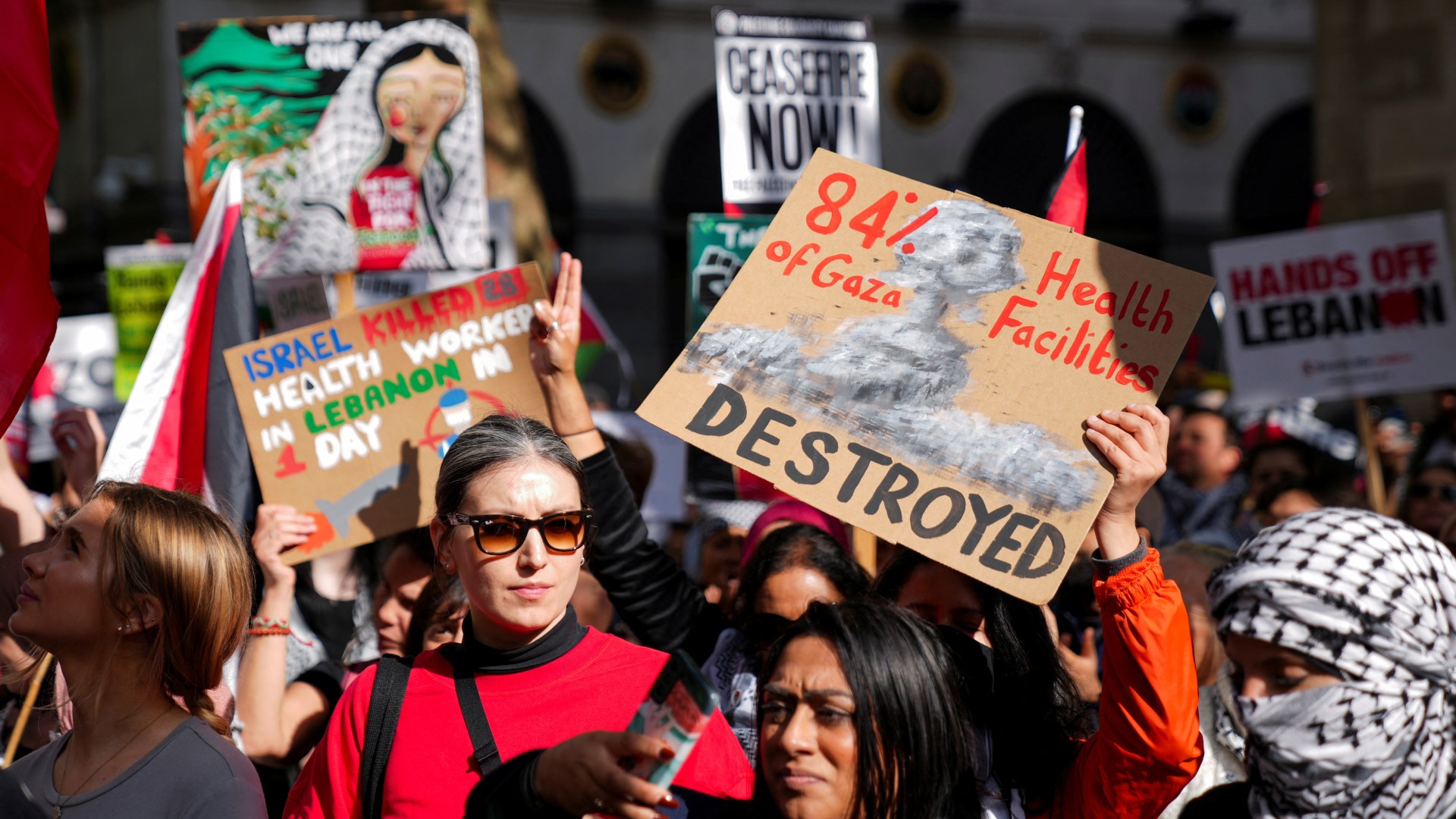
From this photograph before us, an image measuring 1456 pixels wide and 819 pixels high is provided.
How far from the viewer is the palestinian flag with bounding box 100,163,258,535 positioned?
3.67m

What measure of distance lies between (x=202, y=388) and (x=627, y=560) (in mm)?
1455

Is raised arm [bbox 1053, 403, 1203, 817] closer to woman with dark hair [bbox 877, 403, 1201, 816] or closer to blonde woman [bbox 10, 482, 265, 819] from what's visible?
woman with dark hair [bbox 877, 403, 1201, 816]

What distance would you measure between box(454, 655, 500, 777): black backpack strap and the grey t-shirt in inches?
14.4

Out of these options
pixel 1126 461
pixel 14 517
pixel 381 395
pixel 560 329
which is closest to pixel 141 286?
pixel 14 517

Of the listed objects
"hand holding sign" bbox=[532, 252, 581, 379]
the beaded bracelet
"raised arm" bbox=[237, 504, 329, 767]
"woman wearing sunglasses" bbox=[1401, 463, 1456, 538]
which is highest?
"hand holding sign" bbox=[532, 252, 581, 379]

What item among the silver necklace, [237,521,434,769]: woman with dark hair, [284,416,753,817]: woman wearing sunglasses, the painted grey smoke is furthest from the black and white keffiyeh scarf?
[237,521,434,769]: woman with dark hair

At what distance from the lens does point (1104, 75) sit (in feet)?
63.5

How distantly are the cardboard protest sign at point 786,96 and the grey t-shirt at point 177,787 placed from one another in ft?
12.2

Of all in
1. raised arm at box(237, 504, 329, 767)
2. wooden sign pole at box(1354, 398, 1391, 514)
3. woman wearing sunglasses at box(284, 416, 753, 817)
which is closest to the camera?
woman wearing sunglasses at box(284, 416, 753, 817)

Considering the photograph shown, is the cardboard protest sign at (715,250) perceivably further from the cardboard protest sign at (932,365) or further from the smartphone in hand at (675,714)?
the smartphone in hand at (675,714)

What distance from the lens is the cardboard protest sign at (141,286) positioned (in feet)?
25.7

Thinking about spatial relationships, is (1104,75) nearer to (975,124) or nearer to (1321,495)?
(975,124)

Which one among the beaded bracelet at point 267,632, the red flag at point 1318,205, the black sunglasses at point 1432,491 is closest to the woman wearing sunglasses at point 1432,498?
the black sunglasses at point 1432,491

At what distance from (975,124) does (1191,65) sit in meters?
3.43
